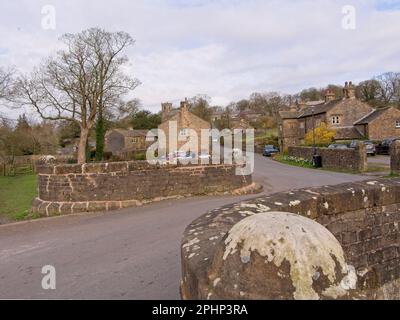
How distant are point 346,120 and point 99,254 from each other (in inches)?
1835

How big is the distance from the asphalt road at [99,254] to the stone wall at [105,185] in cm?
76

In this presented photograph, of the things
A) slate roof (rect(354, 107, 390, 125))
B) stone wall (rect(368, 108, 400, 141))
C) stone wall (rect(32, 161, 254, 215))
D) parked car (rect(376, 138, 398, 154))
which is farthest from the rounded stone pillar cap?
slate roof (rect(354, 107, 390, 125))

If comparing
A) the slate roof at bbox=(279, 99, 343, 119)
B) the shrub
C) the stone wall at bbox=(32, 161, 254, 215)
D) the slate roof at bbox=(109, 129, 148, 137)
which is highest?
the slate roof at bbox=(279, 99, 343, 119)

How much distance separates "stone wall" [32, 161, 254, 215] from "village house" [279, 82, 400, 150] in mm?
31282

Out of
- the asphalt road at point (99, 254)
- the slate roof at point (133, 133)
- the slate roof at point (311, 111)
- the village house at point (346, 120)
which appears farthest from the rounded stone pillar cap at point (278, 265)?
the slate roof at point (133, 133)

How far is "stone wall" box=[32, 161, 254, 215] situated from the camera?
1114 cm

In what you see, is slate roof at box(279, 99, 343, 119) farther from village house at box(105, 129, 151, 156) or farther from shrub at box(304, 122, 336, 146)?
village house at box(105, 129, 151, 156)

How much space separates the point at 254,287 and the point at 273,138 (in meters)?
60.0

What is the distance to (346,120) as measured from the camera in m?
47.1

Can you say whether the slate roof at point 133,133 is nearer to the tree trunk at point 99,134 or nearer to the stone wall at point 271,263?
the tree trunk at point 99,134

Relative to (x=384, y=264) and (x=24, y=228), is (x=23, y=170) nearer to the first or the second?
(x=24, y=228)

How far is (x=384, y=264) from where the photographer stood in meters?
4.59

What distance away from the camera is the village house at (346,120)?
42688mm
